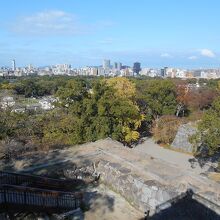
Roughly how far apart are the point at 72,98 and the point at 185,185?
1172 cm

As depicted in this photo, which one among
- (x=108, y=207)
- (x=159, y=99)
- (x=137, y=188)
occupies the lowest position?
(x=108, y=207)

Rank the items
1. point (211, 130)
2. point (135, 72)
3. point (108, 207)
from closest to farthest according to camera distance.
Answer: point (108, 207) < point (211, 130) < point (135, 72)

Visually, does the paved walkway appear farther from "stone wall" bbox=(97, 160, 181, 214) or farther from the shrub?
"stone wall" bbox=(97, 160, 181, 214)

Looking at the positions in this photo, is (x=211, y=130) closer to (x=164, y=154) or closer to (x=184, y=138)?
(x=164, y=154)

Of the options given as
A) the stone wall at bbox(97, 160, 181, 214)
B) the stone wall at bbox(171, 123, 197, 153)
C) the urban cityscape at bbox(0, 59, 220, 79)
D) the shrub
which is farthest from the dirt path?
the urban cityscape at bbox(0, 59, 220, 79)

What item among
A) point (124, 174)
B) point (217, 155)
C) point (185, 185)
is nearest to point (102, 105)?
point (217, 155)

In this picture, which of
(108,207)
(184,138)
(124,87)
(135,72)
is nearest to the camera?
(108,207)

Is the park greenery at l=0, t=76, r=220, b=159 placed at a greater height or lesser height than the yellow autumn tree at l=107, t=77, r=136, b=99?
lesser

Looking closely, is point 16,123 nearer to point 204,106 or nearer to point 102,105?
point 102,105

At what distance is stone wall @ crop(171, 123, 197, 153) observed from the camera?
75.6 ft

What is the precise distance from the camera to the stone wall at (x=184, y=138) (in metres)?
23.0

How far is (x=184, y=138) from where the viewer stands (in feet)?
76.6

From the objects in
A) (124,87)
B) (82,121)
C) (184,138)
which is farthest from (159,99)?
(82,121)

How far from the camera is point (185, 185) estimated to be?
9.48 meters
